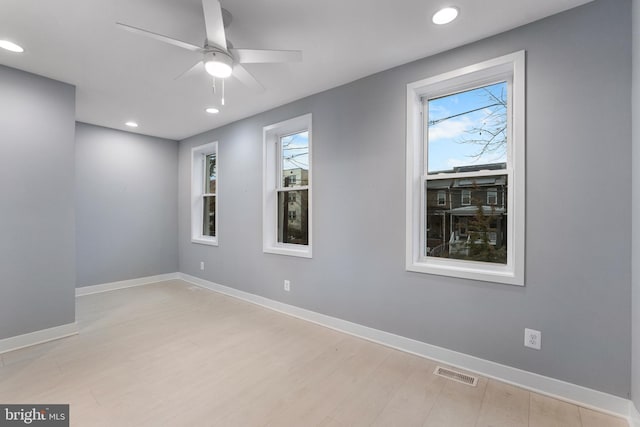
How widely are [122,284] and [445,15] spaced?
562 cm

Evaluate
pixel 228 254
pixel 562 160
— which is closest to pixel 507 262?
pixel 562 160

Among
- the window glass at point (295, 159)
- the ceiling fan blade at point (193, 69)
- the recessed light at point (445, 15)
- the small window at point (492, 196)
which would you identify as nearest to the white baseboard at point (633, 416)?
the small window at point (492, 196)

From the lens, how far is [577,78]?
1839 millimetres

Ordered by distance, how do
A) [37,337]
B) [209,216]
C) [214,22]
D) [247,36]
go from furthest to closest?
[209,216] < [37,337] < [247,36] < [214,22]

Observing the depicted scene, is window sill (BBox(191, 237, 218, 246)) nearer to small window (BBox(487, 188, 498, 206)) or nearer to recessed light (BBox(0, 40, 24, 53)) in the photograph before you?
recessed light (BBox(0, 40, 24, 53))

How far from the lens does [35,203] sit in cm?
273

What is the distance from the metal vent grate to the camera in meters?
2.07

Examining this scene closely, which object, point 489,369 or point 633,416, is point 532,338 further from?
point 633,416

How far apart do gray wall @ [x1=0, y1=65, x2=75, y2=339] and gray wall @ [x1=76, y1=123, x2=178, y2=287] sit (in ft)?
5.30

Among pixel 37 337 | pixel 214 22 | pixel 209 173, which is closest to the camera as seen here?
pixel 214 22

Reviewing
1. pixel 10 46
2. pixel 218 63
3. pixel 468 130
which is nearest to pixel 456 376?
pixel 468 130

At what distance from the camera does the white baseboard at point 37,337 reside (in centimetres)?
254

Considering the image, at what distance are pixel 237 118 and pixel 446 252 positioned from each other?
11.1ft

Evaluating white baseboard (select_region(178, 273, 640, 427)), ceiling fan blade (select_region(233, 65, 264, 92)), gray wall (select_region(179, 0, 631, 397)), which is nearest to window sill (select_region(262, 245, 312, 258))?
gray wall (select_region(179, 0, 631, 397))
